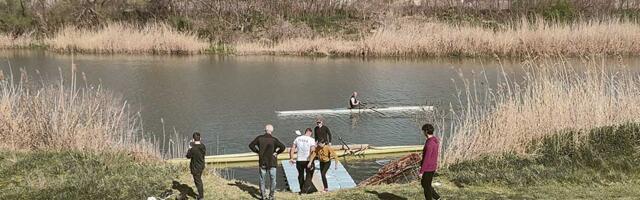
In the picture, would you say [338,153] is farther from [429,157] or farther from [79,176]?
[429,157]

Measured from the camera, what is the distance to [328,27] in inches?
1845

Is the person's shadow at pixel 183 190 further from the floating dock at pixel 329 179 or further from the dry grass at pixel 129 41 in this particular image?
the dry grass at pixel 129 41

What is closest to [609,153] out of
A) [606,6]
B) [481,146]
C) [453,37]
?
[481,146]

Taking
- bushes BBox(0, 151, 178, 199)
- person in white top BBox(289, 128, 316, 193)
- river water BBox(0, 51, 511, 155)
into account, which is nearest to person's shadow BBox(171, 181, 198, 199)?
bushes BBox(0, 151, 178, 199)

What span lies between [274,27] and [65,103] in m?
32.6

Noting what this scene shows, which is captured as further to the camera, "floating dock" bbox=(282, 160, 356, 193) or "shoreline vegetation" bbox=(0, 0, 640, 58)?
"shoreline vegetation" bbox=(0, 0, 640, 58)

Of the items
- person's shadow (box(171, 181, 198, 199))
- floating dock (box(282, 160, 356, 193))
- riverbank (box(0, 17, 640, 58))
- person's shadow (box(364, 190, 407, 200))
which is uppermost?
riverbank (box(0, 17, 640, 58))

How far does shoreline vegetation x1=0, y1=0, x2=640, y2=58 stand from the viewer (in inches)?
1415

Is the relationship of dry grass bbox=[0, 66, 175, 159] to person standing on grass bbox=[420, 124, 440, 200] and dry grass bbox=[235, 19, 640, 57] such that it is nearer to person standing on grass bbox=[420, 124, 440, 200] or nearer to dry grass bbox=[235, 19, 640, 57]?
person standing on grass bbox=[420, 124, 440, 200]

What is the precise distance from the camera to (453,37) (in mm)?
37938

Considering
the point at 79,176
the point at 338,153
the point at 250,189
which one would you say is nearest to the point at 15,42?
the point at 338,153

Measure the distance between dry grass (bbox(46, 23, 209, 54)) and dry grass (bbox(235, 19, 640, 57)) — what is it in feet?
11.7

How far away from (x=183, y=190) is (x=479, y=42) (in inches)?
1190

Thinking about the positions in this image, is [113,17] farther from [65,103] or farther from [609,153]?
[609,153]
